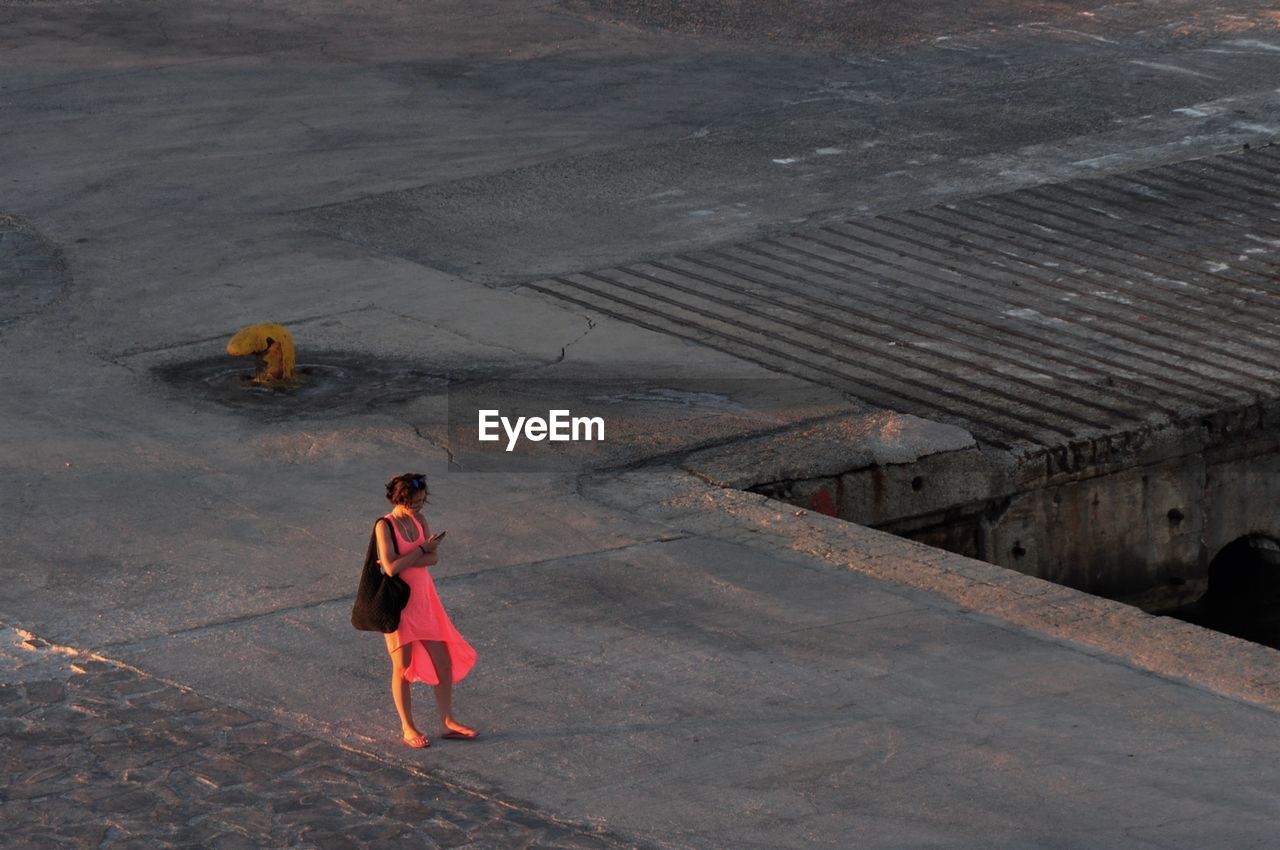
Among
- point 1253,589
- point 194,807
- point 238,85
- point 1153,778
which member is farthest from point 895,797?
point 238,85

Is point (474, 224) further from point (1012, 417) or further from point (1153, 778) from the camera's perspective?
point (1153, 778)

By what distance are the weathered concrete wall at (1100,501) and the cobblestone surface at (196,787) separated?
4152 millimetres

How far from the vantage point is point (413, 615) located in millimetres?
8680

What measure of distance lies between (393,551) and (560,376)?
5.32 meters

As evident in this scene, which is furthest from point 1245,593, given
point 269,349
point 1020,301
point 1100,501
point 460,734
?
point 460,734

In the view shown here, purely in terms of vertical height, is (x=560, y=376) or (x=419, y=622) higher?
(x=419, y=622)

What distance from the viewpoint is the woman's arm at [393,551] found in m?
8.62

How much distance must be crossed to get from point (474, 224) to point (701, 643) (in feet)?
27.8

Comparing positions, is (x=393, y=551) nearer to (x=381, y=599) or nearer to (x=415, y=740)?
(x=381, y=599)

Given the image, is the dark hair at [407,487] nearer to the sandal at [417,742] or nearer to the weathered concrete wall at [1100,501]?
the sandal at [417,742]

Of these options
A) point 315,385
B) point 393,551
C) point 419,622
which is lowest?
point 315,385

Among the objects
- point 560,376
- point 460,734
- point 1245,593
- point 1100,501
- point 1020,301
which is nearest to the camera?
point 460,734

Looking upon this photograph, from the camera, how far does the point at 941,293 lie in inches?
614

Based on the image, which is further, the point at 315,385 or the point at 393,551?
the point at 315,385
